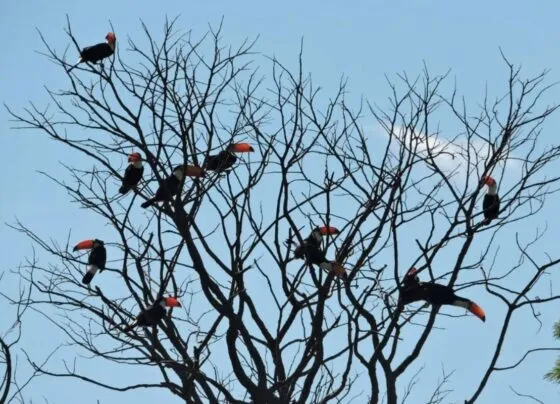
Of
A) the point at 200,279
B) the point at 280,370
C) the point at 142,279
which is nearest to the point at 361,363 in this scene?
the point at 280,370

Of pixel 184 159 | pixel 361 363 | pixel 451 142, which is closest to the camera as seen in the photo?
pixel 361 363

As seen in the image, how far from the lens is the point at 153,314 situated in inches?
230

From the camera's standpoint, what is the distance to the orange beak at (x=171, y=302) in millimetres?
6109

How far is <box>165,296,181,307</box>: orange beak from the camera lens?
611 cm

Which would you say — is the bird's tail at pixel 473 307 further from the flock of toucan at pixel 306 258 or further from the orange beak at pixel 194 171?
the orange beak at pixel 194 171

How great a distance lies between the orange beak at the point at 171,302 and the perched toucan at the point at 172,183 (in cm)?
54

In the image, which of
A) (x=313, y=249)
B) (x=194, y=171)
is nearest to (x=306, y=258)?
(x=313, y=249)

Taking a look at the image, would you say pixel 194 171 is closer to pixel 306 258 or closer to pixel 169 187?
pixel 169 187

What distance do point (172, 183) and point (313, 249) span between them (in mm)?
850

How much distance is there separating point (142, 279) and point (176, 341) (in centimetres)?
43

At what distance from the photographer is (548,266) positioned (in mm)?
5551

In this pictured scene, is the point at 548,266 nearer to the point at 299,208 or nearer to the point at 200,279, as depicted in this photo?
the point at 299,208

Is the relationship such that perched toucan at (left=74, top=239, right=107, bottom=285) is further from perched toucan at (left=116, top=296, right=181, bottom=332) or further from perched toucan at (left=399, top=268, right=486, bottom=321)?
perched toucan at (left=399, top=268, right=486, bottom=321)

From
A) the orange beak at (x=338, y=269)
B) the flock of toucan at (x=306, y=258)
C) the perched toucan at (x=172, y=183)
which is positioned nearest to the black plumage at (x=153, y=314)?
the flock of toucan at (x=306, y=258)
